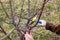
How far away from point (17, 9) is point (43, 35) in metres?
0.91

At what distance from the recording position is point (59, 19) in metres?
3.45

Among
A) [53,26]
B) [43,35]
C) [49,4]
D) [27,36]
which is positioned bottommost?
[43,35]

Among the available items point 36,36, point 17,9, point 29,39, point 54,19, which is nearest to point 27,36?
point 29,39

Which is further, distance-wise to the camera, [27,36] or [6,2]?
[6,2]

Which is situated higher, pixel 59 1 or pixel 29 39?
pixel 29 39

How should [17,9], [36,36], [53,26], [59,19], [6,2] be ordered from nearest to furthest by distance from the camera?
[53,26] < [36,36] < [59,19] < [17,9] < [6,2]

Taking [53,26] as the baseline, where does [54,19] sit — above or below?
below

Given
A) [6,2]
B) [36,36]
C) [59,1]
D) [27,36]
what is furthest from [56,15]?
[27,36]

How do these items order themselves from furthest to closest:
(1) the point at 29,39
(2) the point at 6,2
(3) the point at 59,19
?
(2) the point at 6,2 < (3) the point at 59,19 < (1) the point at 29,39

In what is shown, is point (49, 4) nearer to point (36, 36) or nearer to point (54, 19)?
point (54, 19)

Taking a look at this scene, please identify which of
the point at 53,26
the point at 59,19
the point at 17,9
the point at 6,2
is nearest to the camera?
the point at 53,26

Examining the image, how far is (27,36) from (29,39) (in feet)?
0.24

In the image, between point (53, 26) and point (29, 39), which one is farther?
point (53, 26)

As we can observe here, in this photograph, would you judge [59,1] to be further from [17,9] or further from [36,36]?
[36,36]
